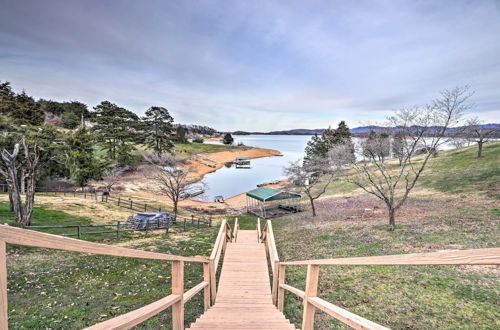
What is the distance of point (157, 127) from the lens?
47.1m

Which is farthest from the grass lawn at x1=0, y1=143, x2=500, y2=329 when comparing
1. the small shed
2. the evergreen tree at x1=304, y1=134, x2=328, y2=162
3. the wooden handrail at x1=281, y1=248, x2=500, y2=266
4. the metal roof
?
the evergreen tree at x1=304, y1=134, x2=328, y2=162

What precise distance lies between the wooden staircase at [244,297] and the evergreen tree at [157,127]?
137 feet

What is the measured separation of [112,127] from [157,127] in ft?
28.8

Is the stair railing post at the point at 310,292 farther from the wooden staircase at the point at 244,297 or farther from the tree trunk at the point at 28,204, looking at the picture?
the tree trunk at the point at 28,204

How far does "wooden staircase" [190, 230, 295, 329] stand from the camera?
3.46 meters

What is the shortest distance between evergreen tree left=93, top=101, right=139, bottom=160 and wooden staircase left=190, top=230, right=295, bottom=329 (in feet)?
117

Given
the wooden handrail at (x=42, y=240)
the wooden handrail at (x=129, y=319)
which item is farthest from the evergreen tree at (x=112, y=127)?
the wooden handrail at (x=42, y=240)

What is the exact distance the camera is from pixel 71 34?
61.1ft

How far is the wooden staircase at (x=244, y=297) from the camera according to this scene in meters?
3.46

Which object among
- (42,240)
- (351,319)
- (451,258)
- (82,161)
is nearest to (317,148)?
(82,161)

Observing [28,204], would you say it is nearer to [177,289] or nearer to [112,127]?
[177,289]

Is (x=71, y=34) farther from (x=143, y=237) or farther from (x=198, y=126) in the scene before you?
(x=198, y=126)

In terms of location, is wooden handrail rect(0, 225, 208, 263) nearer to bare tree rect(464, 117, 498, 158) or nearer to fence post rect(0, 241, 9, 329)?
fence post rect(0, 241, 9, 329)

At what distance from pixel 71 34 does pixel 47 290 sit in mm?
→ 20663
